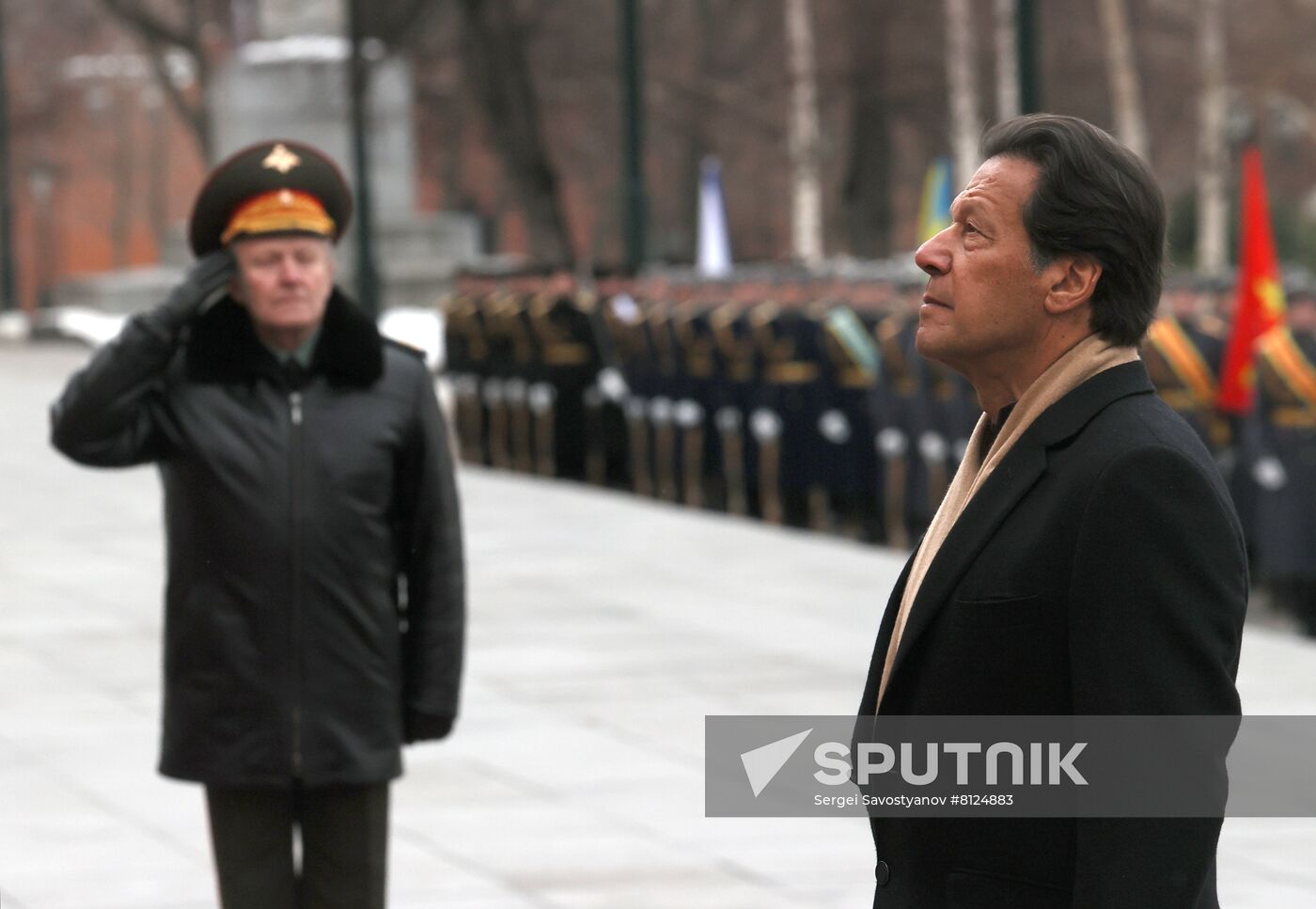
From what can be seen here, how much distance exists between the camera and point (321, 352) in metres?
4.18

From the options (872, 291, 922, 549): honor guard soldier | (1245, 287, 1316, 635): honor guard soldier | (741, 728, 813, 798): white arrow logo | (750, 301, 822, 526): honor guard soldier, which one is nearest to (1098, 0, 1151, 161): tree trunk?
(750, 301, 822, 526): honor guard soldier

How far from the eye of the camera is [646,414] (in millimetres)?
Answer: 17672

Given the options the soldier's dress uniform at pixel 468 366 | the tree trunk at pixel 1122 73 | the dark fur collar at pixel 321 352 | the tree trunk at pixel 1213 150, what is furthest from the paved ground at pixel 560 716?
the tree trunk at pixel 1213 150

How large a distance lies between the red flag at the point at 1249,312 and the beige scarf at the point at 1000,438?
9.37m

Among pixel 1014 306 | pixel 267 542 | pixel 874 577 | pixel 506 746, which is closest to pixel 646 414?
pixel 874 577

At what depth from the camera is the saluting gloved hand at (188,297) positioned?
416cm

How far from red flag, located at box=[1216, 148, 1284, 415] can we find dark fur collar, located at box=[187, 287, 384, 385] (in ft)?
26.9

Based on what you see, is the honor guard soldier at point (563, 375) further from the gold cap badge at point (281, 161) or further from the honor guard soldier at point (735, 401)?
the gold cap badge at point (281, 161)

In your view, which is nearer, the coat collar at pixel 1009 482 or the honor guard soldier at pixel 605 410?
the coat collar at pixel 1009 482

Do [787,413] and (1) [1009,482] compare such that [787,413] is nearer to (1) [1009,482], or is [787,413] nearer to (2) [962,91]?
(1) [1009,482]

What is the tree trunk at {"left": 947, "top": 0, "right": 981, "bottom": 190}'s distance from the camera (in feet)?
108

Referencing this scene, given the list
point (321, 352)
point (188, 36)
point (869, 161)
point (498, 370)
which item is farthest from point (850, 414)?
point (188, 36)

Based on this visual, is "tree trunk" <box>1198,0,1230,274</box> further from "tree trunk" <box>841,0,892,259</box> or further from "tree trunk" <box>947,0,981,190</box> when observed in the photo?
"tree trunk" <box>841,0,892,259</box>

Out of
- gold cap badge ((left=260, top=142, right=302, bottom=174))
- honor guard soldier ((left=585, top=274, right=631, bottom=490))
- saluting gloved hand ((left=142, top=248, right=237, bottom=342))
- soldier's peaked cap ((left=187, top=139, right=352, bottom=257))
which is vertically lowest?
honor guard soldier ((left=585, top=274, right=631, bottom=490))
